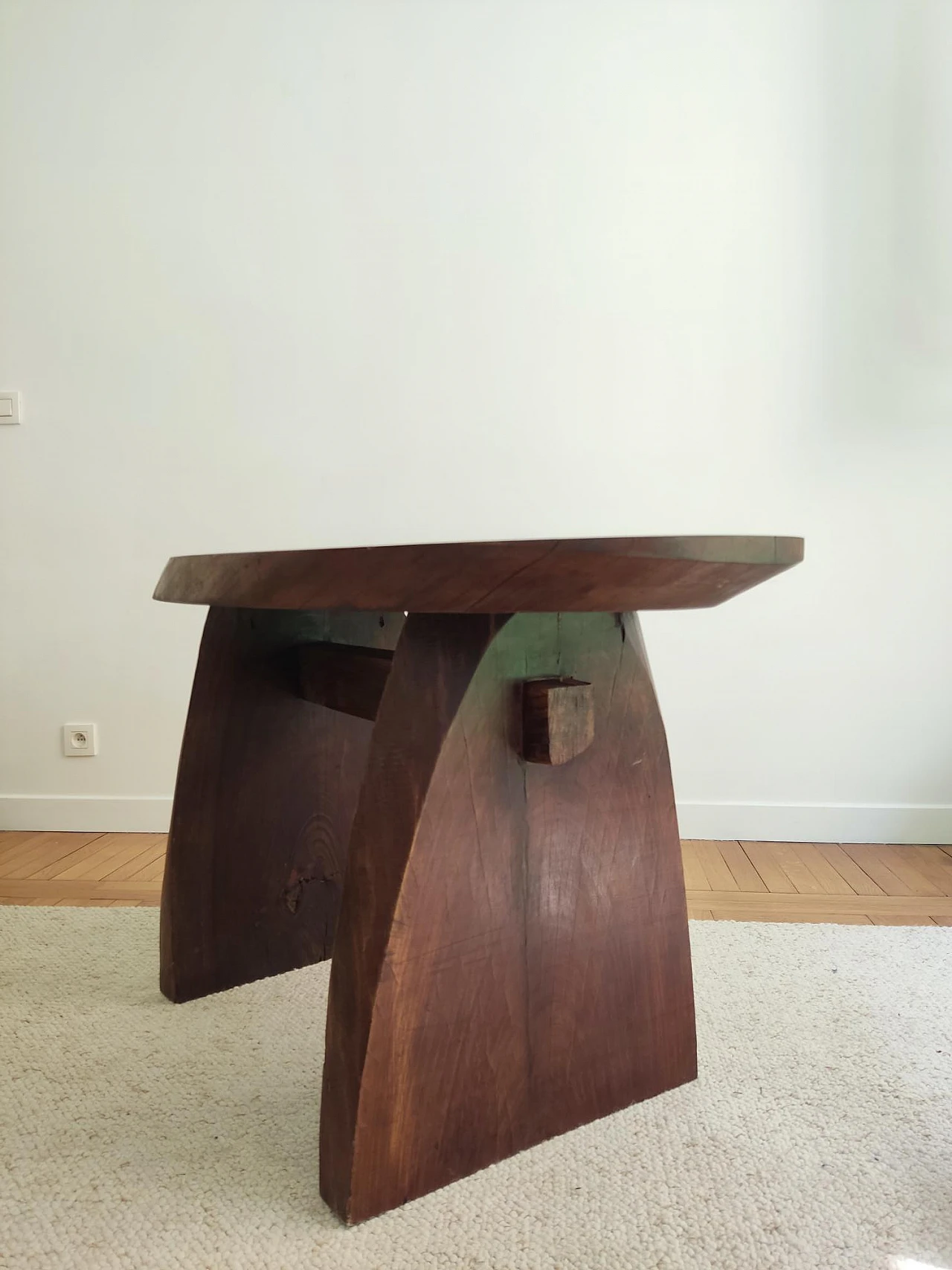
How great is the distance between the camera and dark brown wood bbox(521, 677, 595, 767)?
0.87 metres

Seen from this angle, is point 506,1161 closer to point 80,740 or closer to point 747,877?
point 747,877

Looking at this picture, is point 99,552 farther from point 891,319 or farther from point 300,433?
point 891,319

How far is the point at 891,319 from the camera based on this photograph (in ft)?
6.57

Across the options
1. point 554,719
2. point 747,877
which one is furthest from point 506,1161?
point 747,877

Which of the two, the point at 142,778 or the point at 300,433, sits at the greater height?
the point at 300,433

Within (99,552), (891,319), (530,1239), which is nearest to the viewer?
(530,1239)

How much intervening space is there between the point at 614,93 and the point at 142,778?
1.84m

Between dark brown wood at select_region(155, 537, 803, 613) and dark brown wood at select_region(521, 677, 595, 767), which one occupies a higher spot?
dark brown wood at select_region(155, 537, 803, 613)

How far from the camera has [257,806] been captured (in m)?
1.27

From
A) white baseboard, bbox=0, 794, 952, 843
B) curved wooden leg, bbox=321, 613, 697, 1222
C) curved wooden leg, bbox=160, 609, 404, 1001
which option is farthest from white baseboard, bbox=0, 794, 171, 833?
curved wooden leg, bbox=321, 613, 697, 1222

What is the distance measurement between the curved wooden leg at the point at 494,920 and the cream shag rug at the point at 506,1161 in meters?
0.05

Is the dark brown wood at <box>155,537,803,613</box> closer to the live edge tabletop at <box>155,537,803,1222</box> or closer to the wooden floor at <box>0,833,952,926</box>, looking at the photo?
the live edge tabletop at <box>155,537,803,1222</box>

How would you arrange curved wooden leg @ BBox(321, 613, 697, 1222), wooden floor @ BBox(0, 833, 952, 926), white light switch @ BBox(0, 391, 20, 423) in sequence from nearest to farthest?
curved wooden leg @ BBox(321, 613, 697, 1222), wooden floor @ BBox(0, 833, 952, 926), white light switch @ BBox(0, 391, 20, 423)

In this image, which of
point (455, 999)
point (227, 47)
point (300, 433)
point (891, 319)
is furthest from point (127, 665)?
point (891, 319)
